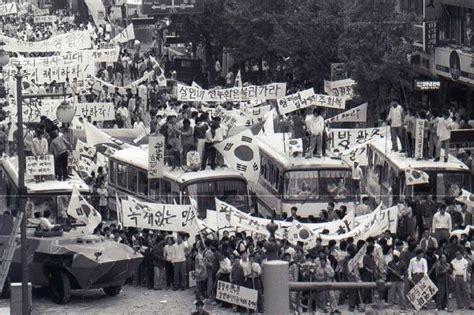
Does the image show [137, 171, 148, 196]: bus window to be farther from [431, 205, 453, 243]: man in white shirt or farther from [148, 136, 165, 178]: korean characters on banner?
[431, 205, 453, 243]: man in white shirt

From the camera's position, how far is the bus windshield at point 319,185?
A: 3888 cm

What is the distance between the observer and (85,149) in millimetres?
42562

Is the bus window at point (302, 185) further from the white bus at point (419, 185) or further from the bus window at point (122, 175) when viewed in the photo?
the bus window at point (122, 175)

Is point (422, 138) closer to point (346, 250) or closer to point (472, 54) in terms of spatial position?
point (346, 250)

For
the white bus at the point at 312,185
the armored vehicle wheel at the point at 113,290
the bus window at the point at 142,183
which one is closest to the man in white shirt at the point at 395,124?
the white bus at the point at 312,185

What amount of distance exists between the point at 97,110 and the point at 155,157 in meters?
11.1

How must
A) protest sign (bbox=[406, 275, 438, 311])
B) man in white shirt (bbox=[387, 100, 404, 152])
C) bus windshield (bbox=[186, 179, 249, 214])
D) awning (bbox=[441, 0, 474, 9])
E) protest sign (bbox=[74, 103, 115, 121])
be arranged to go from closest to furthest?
1. protest sign (bbox=[406, 275, 438, 311])
2. bus windshield (bbox=[186, 179, 249, 214])
3. man in white shirt (bbox=[387, 100, 404, 152])
4. protest sign (bbox=[74, 103, 115, 121])
5. awning (bbox=[441, 0, 474, 9])

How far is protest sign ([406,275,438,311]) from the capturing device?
98.8 ft

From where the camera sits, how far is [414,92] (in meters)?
60.1

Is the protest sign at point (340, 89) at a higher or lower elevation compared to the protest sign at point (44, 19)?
lower

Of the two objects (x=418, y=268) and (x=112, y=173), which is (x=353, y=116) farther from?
(x=418, y=268)

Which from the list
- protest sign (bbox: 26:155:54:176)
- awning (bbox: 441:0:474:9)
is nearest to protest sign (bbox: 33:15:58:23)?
awning (bbox: 441:0:474:9)

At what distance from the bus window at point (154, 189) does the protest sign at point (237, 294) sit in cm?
875

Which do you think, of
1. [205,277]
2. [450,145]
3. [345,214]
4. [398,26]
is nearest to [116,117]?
[398,26]
